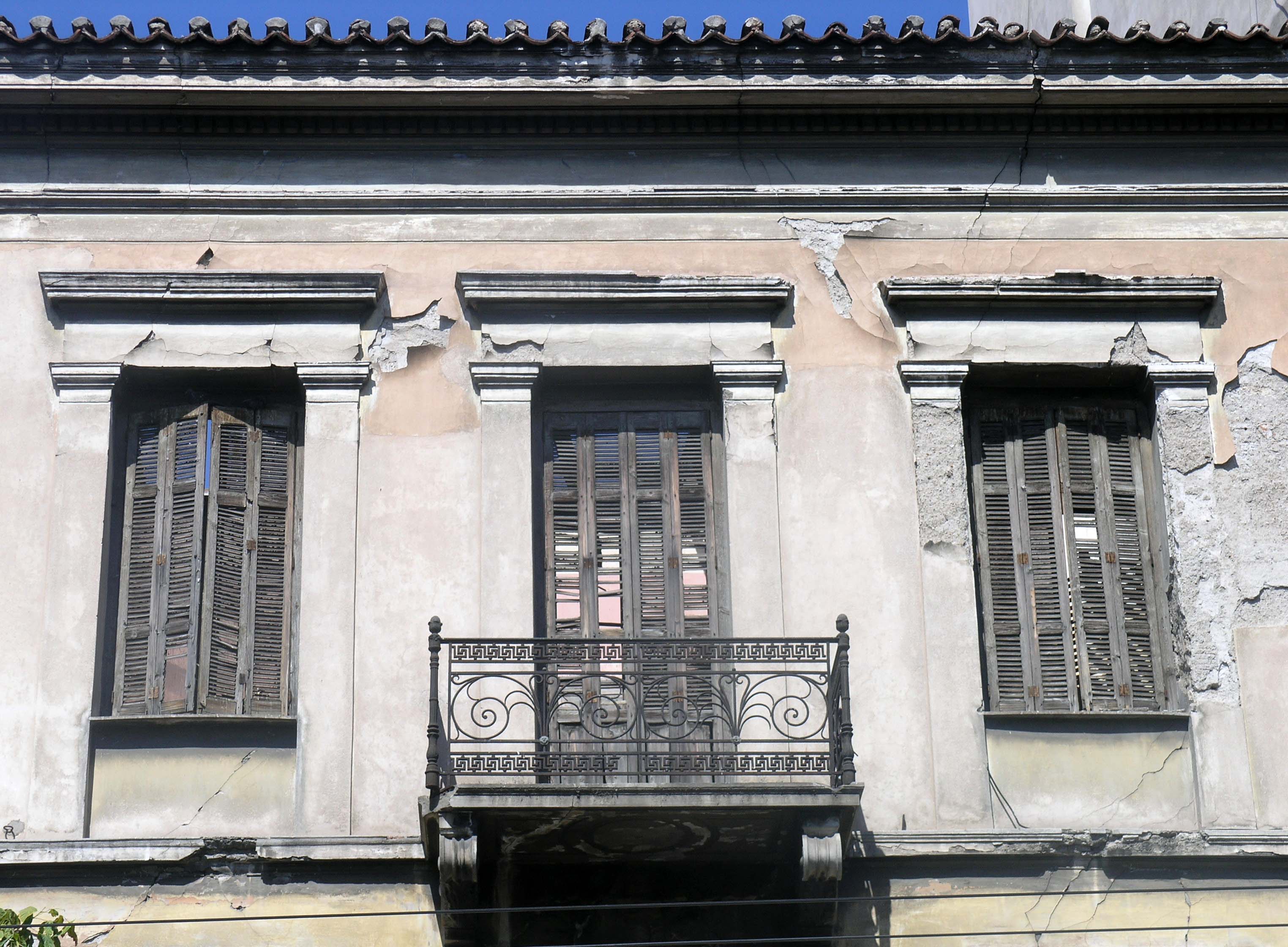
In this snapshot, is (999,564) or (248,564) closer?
(248,564)

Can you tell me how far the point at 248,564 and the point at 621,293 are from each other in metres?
2.66

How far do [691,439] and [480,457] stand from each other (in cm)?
128

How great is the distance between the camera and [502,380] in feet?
40.2

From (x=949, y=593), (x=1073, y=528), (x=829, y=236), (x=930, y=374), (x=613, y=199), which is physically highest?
(x=613, y=199)

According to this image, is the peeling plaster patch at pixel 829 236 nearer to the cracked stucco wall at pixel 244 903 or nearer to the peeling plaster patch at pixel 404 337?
the peeling plaster patch at pixel 404 337

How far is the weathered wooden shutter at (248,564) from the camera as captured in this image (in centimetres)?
1177

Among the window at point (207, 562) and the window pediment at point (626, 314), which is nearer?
the window at point (207, 562)

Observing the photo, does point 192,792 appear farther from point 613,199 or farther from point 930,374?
point 930,374

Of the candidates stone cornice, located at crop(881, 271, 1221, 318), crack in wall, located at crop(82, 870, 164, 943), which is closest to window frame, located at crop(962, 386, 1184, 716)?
stone cornice, located at crop(881, 271, 1221, 318)

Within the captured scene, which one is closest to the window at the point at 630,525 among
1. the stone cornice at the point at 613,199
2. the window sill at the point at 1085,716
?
the stone cornice at the point at 613,199

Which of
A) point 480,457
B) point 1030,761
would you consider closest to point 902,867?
point 1030,761

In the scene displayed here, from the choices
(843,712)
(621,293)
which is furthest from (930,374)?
(843,712)

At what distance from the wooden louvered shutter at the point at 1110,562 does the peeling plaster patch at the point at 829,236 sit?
1573 mm

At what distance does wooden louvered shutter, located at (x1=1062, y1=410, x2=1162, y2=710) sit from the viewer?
11.9m
